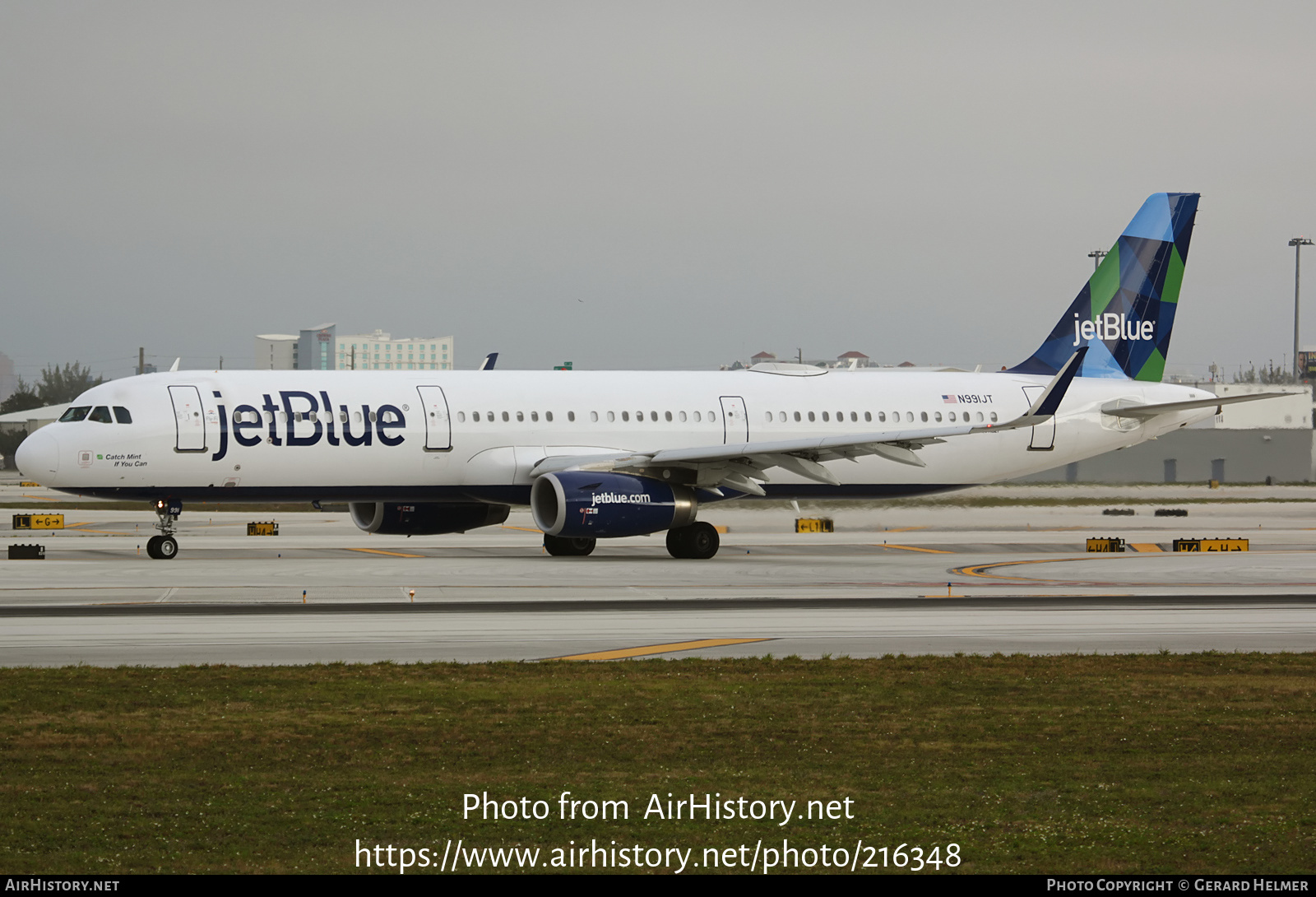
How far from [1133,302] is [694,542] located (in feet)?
52.9

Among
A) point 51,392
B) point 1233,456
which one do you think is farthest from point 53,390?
point 1233,456

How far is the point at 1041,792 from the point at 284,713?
6934 millimetres

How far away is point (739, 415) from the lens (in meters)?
36.8

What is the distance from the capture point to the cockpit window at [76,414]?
106 feet

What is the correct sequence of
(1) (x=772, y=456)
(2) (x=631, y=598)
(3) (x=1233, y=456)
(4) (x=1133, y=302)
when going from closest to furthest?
(2) (x=631, y=598)
(1) (x=772, y=456)
(4) (x=1133, y=302)
(3) (x=1233, y=456)

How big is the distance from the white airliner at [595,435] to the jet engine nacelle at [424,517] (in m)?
0.05

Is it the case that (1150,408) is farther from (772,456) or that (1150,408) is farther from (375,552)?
(375,552)

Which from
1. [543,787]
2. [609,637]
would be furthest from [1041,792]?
[609,637]

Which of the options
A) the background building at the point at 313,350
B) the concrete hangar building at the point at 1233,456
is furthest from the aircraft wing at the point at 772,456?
the background building at the point at 313,350

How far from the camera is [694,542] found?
33938 millimetres

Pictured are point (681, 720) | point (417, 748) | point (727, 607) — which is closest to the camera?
point (417, 748)

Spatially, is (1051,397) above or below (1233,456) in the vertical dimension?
above

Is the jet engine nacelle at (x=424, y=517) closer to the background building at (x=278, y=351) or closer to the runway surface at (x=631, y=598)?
the runway surface at (x=631, y=598)

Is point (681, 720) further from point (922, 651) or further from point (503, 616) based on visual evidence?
point (503, 616)
